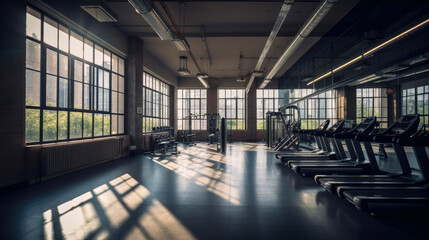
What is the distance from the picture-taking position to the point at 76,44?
5.44 m

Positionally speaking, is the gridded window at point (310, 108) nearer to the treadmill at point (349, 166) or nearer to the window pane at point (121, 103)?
the treadmill at point (349, 166)

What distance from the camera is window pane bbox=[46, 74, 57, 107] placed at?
4555mm

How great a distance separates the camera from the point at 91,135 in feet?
19.7

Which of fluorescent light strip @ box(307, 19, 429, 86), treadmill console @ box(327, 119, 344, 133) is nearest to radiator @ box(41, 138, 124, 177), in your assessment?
treadmill console @ box(327, 119, 344, 133)

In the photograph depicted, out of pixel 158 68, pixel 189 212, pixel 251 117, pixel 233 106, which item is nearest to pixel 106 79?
pixel 158 68

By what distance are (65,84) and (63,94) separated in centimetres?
27

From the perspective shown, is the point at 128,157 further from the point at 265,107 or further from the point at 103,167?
the point at 265,107

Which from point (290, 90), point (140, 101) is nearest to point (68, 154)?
point (140, 101)

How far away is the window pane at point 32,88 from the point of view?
4129 millimetres

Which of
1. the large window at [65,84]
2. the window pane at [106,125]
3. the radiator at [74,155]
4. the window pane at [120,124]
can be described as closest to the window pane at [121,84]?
the large window at [65,84]

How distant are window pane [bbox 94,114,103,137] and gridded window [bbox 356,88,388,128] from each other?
817 cm

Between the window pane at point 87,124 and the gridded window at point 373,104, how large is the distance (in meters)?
8.17

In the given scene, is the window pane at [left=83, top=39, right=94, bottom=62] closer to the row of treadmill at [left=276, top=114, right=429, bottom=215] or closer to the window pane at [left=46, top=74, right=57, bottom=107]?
the window pane at [left=46, top=74, right=57, bottom=107]

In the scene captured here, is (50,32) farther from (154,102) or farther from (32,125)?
(154,102)
